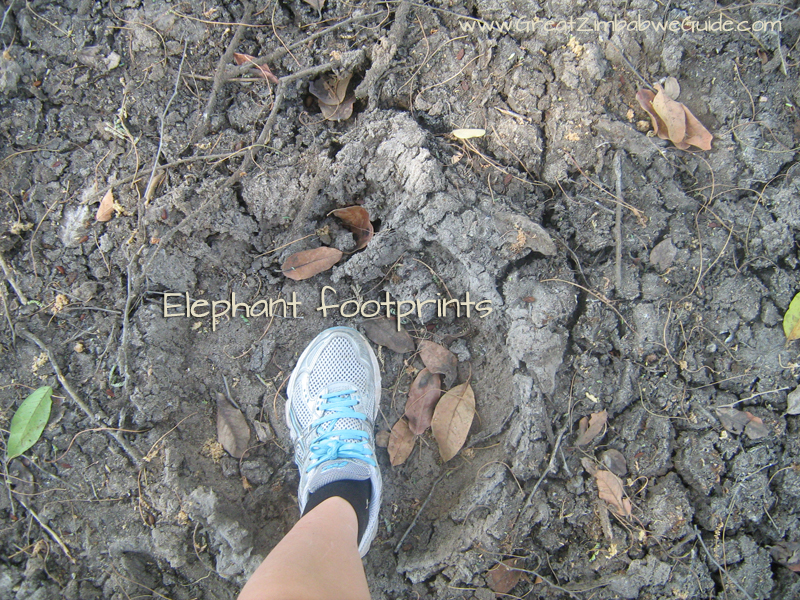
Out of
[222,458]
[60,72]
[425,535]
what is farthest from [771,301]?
[60,72]

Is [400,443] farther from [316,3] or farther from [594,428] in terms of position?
[316,3]

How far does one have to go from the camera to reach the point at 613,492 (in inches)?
68.9

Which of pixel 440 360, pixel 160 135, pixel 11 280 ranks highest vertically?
pixel 160 135

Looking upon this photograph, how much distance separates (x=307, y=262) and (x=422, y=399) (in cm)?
82

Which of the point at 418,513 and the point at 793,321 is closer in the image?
the point at 793,321

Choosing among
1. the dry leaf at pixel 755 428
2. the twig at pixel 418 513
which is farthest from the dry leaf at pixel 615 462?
the twig at pixel 418 513

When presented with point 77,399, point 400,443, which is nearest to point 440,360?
point 400,443

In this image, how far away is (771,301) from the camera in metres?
1.81

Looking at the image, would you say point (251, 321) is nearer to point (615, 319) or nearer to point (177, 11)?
point (177, 11)

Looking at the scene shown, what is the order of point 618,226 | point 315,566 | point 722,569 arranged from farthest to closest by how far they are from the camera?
1. point 618,226
2. point 722,569
3. point 315,566

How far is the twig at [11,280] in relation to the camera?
1.86 metres

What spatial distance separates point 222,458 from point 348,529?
691 millimetres

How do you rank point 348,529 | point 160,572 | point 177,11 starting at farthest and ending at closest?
point 177,11, point 160,572, point 348,529

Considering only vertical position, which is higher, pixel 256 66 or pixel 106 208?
pixel 256 66
